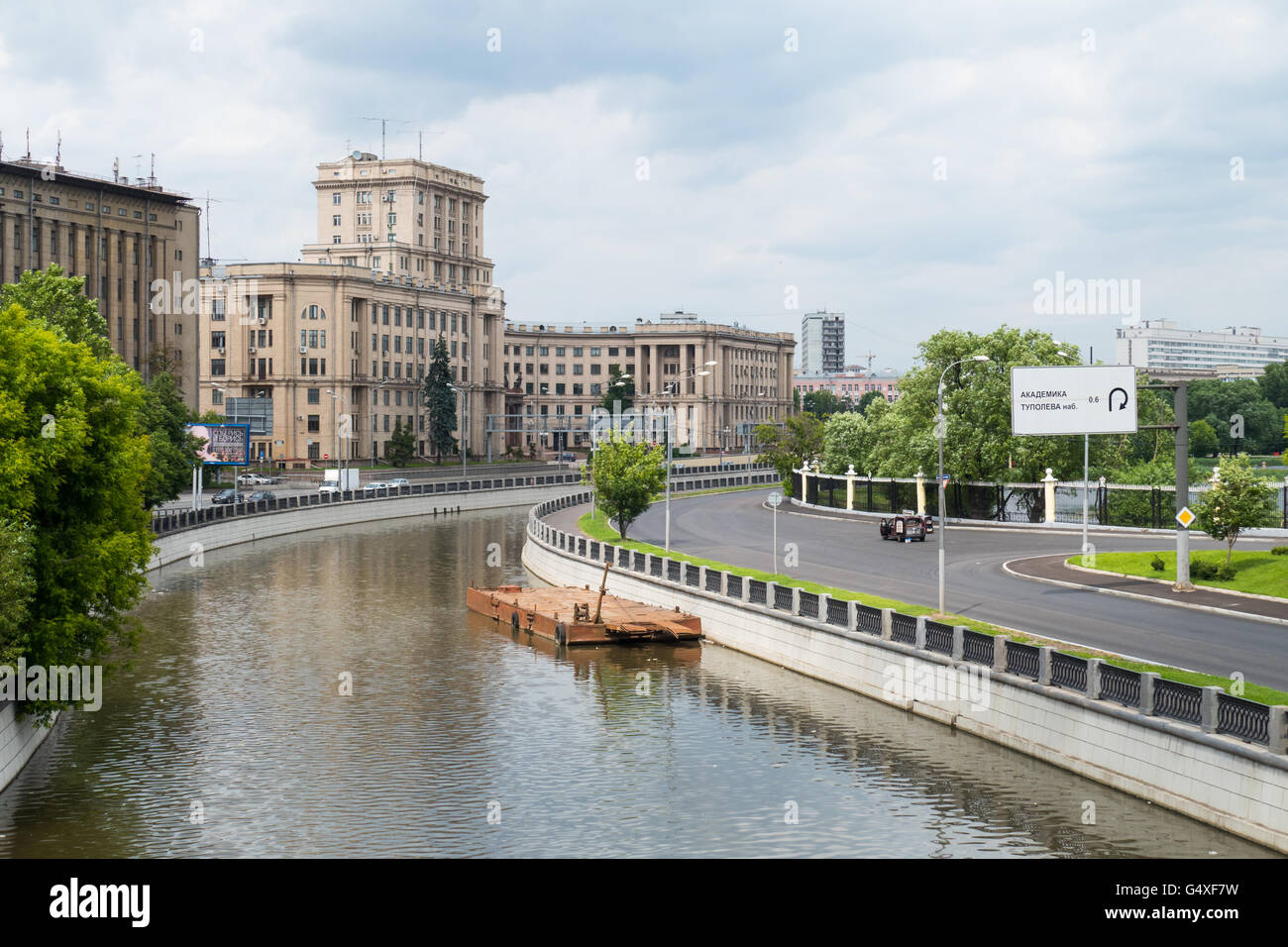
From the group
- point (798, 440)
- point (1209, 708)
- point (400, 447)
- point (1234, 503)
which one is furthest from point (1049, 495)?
point (400, 447)

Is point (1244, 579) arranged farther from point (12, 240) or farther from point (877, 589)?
point (12, 240)

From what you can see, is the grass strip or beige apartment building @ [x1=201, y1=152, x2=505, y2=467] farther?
beige apartment building @ [x1=201, y1=152, x2=505, y2=467]

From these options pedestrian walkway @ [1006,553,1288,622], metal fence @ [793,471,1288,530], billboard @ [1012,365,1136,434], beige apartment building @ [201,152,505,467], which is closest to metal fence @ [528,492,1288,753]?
pedestrian walkway @ [1006,553,1288,622]

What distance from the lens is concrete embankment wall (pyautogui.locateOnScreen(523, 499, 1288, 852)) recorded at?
2195cm

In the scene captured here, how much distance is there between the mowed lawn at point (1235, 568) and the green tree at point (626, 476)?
21.9m

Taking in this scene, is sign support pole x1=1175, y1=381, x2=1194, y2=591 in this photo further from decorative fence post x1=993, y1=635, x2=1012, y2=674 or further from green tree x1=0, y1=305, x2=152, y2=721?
green tree x1=0, y1=305, x2=152, y2=721

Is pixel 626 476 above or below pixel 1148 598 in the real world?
above

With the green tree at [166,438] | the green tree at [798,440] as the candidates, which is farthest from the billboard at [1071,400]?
the green tree at [798,440]

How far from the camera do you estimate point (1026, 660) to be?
29.0 m

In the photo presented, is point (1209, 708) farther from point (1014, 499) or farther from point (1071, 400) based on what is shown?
point (1014, 499)

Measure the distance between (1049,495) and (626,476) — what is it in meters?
23.4

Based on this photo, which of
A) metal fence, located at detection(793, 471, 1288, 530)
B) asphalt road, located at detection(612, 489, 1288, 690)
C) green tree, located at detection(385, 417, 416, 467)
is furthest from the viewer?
green tree, located at detection(385, 417, 416, 467)

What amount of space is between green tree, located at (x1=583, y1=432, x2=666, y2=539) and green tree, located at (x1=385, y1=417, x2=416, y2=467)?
3123 inches
